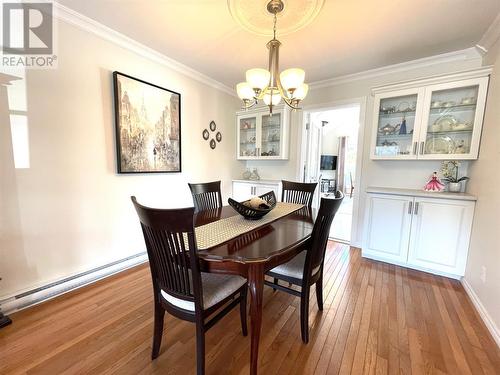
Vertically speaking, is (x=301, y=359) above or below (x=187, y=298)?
below

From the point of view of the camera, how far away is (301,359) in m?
1.40

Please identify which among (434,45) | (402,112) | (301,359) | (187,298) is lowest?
(301,359)

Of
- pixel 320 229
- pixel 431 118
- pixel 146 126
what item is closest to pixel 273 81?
pixel 320 229

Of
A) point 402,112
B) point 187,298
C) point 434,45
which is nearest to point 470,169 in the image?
point 402,112

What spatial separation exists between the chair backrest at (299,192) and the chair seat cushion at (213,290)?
1460mm

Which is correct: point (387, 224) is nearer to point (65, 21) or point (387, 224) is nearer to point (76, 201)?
point (76, 201)

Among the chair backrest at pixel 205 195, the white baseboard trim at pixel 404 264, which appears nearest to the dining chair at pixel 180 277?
the chair backrest at pixel 205 195

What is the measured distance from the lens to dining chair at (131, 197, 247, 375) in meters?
1.04

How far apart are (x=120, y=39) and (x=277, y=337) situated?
3.19m

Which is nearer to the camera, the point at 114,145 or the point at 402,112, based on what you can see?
the point at 114,145

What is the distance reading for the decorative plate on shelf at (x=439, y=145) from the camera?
258 cm

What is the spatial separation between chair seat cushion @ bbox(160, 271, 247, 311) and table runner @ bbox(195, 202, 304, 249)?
253mm

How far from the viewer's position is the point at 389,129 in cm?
290

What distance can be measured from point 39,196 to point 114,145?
801 millimetres
